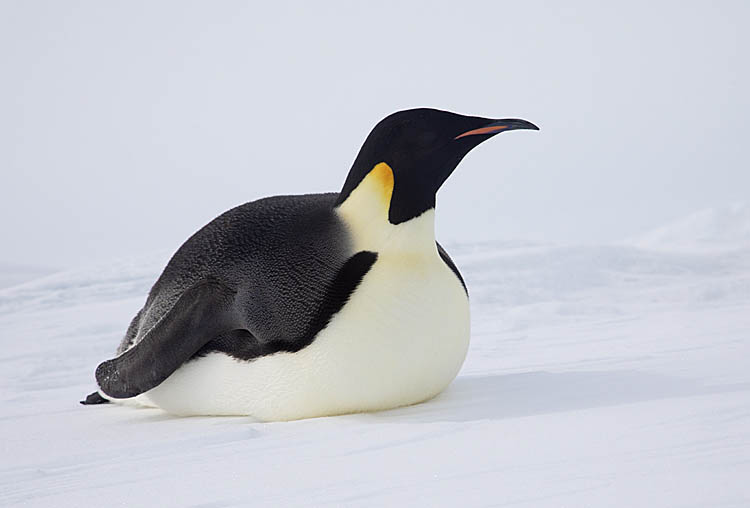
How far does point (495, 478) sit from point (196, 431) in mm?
1163

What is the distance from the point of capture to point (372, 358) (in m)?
2.75

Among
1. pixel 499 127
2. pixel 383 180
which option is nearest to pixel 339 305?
pixel 383 180

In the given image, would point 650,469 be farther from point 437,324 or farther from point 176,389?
point 176,389

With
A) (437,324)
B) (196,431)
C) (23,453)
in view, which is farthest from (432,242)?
(23,453)

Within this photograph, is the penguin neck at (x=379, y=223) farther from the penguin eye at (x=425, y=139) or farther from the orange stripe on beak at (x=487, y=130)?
the orange stripe on beak at (x=487, y=130)

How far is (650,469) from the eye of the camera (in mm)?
1910

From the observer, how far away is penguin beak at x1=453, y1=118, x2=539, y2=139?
2895 millimetres

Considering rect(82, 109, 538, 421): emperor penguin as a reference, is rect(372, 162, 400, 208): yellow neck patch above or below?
above

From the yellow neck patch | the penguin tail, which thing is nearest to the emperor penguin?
the yellow neck patch

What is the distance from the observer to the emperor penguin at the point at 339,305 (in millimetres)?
2766

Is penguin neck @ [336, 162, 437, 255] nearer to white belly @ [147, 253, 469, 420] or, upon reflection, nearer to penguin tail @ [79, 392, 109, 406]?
white belly @ [147, 253, 469, 420]

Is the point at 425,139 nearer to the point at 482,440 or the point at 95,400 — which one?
the point at 482,440

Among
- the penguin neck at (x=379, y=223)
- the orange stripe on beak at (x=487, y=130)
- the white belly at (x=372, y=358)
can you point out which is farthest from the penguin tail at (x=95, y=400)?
the orange stripe on beak at (x=487, y=130)

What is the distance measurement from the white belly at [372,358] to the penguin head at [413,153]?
0.20 meters
